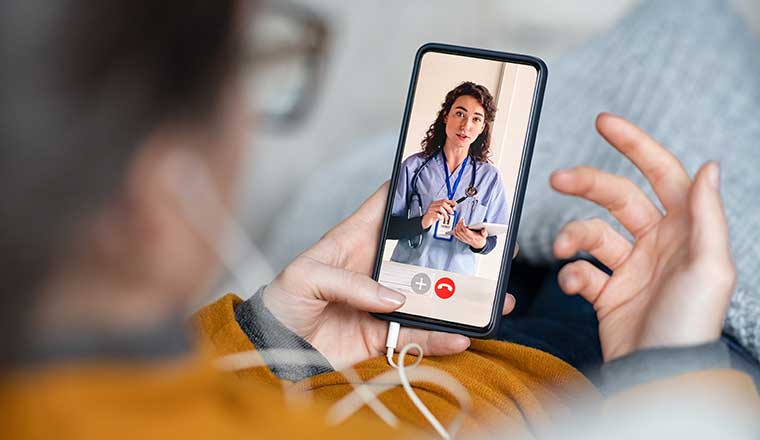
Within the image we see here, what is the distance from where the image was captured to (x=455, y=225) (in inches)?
23.3

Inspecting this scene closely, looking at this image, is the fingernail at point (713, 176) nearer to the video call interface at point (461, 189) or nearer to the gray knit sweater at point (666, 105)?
the video call interface at point (461, 189)

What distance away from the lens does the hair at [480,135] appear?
59 cm

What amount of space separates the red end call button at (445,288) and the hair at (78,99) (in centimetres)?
36

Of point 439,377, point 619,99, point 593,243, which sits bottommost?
point 439,377

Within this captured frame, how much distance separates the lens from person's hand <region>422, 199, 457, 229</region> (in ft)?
1.95

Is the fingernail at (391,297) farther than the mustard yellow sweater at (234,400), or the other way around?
the fingernail at (391,297)

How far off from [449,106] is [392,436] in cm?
30

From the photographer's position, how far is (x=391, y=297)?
58 centimetres

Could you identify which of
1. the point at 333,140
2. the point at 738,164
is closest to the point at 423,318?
the point at 738,164

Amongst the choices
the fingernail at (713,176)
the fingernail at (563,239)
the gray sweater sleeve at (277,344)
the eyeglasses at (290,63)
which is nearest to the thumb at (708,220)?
the fingernail at (713,176)

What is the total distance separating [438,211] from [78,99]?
1.27 feet

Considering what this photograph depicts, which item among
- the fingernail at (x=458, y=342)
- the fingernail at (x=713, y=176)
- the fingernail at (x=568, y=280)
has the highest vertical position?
the fingernail at (x=713, y=176)

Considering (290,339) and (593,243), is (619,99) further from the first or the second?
(290,339)

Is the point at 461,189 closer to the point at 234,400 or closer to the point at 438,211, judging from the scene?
the point at 438,211
